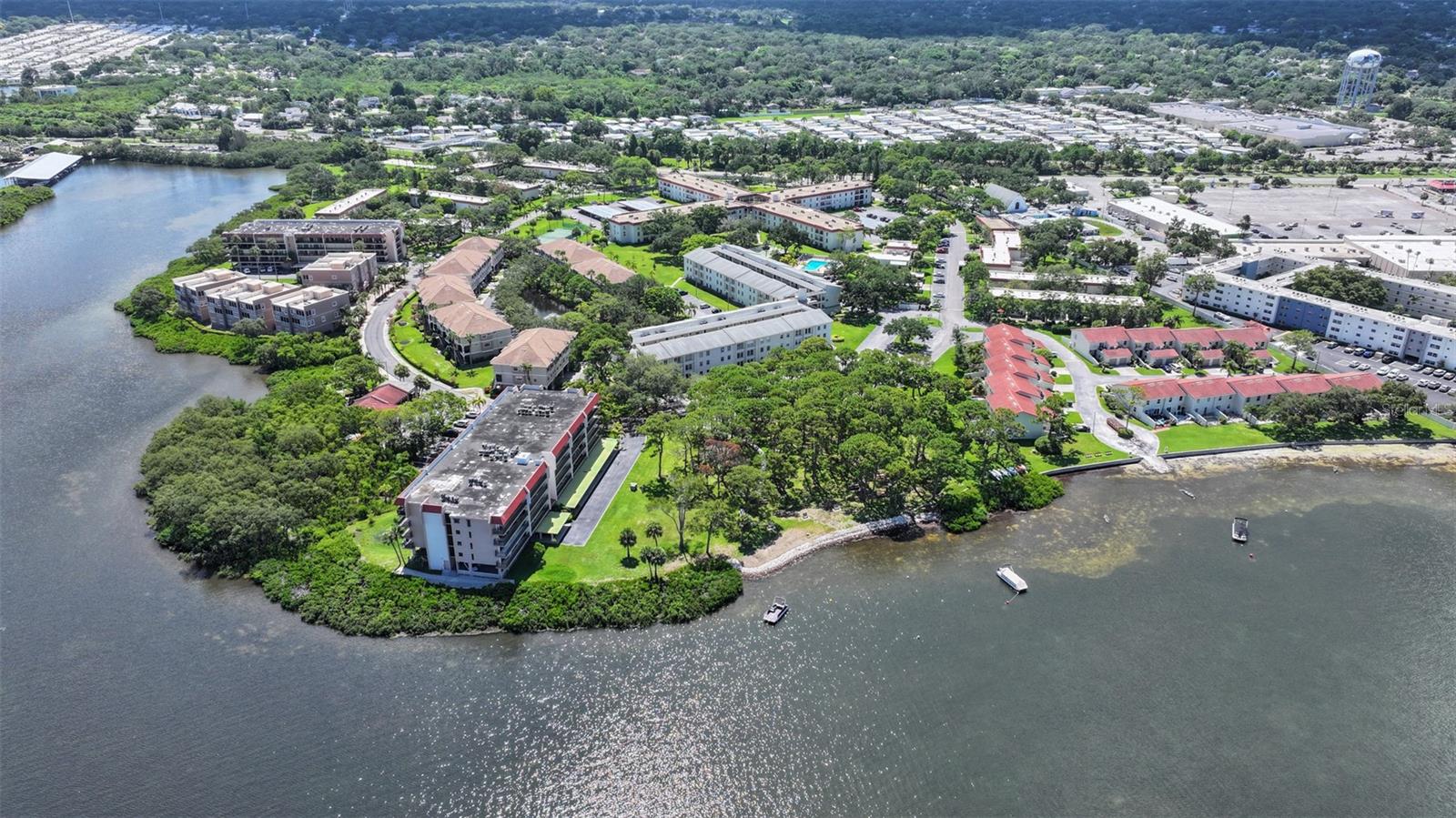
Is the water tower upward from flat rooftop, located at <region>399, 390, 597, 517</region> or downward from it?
upward

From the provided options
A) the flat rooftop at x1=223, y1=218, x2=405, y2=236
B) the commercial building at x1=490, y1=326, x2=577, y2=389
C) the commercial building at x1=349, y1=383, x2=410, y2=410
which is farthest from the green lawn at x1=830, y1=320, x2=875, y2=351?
the flat rooftop at x1=223, y1=218, x2=405, y2=236

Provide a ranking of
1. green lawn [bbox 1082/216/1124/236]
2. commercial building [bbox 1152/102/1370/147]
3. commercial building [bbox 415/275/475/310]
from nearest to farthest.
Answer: commercial building [bbox 415/275/475/310], green lawn [bbox 1082/216/1124/236], commercial building [bbox 1152/102/1370/147]

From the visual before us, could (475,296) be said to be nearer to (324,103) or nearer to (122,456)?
(122,456)

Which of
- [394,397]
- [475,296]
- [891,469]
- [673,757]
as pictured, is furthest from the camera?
[475,296]

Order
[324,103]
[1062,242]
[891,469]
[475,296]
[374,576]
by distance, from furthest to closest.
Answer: [324,103], [1062,242], [475,296], [891,469], [374,576]

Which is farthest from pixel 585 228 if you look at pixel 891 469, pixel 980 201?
pixel 891 469

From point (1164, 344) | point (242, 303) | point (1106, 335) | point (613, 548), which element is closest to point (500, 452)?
point (613, 548)

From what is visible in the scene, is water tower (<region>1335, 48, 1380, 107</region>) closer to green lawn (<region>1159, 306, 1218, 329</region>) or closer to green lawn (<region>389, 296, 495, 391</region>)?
green lawn (<region>1159, 306, 1218, 329</region>)
